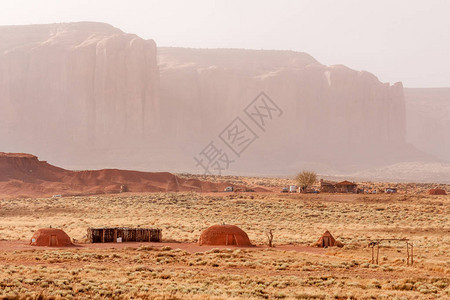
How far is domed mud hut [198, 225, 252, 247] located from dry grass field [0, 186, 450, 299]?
144 cm

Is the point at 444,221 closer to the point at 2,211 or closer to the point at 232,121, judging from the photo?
the point at 2,211

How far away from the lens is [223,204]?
55.6 meters

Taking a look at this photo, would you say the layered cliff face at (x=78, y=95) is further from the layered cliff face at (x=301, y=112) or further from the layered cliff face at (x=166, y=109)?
the layered cliff face at (x=301, y=112)

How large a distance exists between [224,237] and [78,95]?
10220 cm

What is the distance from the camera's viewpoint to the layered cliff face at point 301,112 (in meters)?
137

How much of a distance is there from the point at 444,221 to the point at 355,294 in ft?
101

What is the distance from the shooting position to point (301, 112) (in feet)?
482

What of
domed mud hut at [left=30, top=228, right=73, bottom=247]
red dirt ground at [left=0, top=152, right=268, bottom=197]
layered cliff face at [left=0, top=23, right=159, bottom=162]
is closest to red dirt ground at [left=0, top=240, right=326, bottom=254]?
domed mud hut at [left=30, top=228, right=73, bottom=247]

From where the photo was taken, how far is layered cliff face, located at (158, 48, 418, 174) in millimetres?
137125

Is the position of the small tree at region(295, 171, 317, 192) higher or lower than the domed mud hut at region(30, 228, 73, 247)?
higher

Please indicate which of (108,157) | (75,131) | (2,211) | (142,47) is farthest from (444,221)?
(142,47)

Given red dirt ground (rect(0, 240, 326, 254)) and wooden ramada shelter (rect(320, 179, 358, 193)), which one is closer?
red dirt ground (rect(0, 240, 326, 254))

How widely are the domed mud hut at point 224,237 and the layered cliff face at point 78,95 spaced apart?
88844mm

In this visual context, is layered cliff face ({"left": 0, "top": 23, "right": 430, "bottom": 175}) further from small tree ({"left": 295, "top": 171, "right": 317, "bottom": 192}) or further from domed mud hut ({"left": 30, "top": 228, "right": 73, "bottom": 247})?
domed mud hut ({"left": 30, "top": 228, "right": 73, "bottom": 247})
